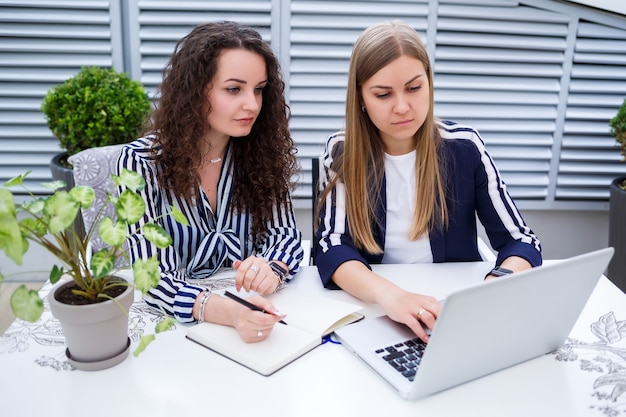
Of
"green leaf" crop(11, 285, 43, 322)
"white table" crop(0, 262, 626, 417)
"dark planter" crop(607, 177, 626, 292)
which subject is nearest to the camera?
"green leaf" crop(11, 285, 43, 322)

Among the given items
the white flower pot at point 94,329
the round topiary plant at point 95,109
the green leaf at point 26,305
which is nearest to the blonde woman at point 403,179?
the white flower pot at point 94,329

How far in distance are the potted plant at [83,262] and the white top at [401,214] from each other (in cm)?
89

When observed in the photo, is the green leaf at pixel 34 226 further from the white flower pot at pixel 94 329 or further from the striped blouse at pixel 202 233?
the striped blouse at pixel 202 233

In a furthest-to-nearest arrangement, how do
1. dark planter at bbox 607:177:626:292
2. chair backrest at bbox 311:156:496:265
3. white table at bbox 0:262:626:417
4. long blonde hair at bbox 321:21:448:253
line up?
dark planter at bbox 607:177:626:292 < chair backrest at bbox 311:156:496:265 < long blonde hair at bbox 321:21:448:253 < white table at bbox 0:262:626:417

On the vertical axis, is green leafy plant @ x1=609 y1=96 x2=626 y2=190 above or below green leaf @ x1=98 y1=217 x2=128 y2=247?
above

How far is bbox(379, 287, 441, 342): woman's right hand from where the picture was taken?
128 cm

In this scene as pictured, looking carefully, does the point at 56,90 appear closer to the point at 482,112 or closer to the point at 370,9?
the point at 370,9

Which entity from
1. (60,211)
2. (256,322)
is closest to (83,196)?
(60,211)

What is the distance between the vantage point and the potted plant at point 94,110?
2777 mm

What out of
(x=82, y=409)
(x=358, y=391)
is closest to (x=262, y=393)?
(x=358, y=391)

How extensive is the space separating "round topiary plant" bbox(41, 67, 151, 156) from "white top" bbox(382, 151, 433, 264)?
1.47m

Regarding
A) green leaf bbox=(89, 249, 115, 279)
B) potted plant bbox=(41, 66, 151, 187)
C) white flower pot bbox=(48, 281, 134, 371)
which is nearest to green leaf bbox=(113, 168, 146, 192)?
green leaf bbox=(89, 249, 115, 279)

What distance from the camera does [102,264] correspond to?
104 cm

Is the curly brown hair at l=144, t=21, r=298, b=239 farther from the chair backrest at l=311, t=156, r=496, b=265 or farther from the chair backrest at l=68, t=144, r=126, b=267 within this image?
the chair backrest at l=68, t=144, r=126, b=267
